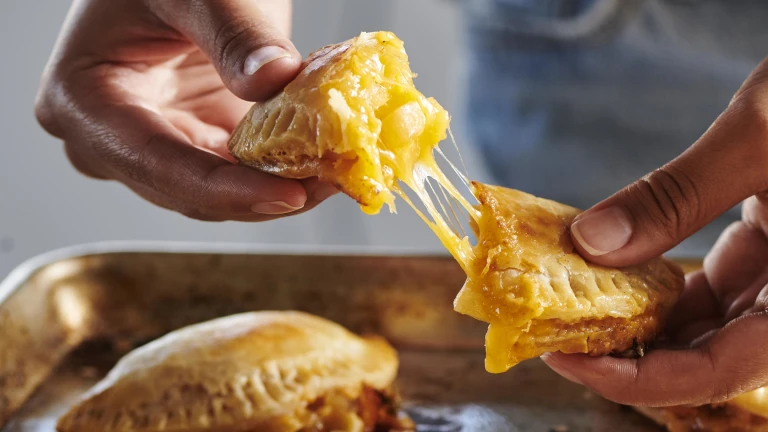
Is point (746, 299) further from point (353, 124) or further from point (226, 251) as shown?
point (226, 251)

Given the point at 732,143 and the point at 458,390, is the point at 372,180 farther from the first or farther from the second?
the point at 458,390

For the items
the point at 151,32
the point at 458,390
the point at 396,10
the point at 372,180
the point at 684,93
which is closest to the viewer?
the point at 372,180

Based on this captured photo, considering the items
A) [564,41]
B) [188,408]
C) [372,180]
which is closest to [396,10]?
[564,41]

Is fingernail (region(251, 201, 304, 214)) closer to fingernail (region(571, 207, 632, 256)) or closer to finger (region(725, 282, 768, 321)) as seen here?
fingernail (region(571, 207, 632, 256))

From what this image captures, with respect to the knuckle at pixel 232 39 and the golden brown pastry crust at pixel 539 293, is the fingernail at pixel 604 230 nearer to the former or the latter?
the golden brown pastry crust at pixel 539 293

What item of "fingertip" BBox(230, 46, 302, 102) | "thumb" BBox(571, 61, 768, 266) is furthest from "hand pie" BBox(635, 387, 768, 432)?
"fingertip" BBox(230, 46, 302, 102)

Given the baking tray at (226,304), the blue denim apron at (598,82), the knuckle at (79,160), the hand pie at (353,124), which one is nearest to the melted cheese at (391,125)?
the hand pie at (353,124)
